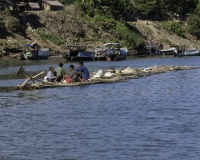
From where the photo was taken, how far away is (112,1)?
11312 cm

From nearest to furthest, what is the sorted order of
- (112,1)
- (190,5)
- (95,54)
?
(95,54) < (112,1) < (190,5)

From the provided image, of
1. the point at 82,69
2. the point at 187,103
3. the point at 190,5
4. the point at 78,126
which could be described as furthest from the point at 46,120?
the point at 190,5

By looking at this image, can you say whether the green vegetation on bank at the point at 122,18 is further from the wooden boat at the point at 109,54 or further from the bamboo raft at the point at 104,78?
the bamboo raft at the point at 104,78

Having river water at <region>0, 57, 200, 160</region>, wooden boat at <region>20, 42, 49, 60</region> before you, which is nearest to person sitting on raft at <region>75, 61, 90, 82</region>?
river water at <region>0, 57, 200, 160</region>

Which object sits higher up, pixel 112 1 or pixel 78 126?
pixel 112 1

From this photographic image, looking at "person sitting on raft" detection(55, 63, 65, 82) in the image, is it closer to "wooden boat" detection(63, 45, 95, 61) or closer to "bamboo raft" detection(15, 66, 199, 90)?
"bamboo raft" detection(15, 66, 199, 90)

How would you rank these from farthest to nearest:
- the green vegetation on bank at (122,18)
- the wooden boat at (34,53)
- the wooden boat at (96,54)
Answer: the green vegetation on bank at (122,18) → the wooden boat at (34,53) → the wooden boat at (96,54)

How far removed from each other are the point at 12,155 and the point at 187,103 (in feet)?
43.9

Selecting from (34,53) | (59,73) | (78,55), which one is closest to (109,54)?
(78,55)

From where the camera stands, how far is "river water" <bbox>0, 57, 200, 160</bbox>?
20.4m

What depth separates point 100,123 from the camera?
25219mm

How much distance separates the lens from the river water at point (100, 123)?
20.4m

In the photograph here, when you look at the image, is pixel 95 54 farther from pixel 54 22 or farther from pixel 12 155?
pixel 12 155

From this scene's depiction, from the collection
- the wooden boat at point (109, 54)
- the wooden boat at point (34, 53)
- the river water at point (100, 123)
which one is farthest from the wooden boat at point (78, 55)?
the river water at point (100, 123)
